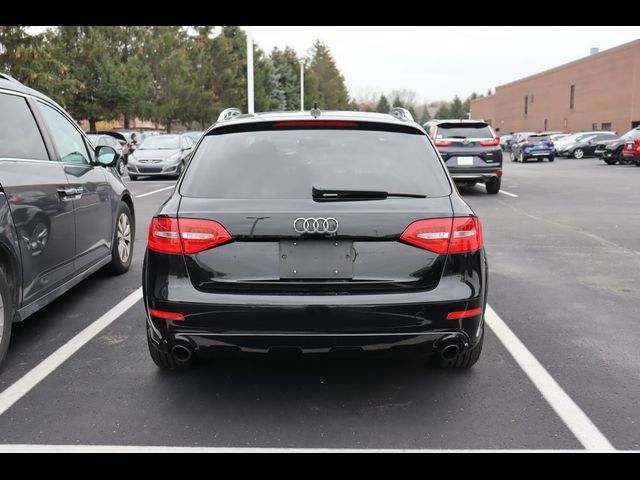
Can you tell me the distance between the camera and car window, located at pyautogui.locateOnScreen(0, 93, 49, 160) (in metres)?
4.33

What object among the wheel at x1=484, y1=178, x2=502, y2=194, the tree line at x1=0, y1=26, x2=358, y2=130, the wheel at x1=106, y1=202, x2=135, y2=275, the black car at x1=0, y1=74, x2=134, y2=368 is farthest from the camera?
the tree line at x1=0, y1=26, x2=358, y2=130

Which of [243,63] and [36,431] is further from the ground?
[243,63]

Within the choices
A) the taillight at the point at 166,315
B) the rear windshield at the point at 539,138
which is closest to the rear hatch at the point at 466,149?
the taillight at the point at 166,315

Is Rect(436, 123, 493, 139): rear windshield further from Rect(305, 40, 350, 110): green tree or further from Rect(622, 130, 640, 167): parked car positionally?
Rect(305, 40, 350, 110): green tree

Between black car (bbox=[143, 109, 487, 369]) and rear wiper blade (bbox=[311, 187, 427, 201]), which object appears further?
rear wiper blade (bbox=[311, 187, 427, 201])

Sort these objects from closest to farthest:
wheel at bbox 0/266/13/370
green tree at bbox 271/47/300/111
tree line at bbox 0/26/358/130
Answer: wheel at bbox 0/266/13/370 < tree line at bbox 0/26/358/130 < green tree at bbox 271/47/300/111

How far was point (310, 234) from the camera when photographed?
10.2 ft

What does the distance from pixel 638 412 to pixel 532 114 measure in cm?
7360

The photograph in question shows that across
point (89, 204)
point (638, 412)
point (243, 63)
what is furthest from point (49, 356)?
point (243, 63)

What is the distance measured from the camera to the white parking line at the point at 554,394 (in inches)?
122

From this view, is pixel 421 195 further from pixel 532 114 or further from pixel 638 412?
pixel 532 114

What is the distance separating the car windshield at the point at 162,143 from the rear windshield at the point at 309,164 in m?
Answer: 17.4

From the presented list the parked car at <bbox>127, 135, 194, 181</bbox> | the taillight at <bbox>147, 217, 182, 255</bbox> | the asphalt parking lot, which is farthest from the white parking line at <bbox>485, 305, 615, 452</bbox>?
the parked car at <bbox>127, 135, 194, 181</bbox>

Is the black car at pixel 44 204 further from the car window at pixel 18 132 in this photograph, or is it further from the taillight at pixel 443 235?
the taillight at pixel 443 235
